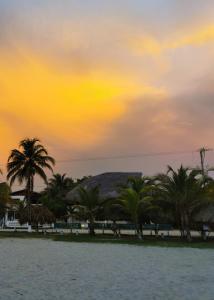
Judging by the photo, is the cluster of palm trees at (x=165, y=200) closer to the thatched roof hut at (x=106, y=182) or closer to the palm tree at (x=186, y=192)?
the palm tree at (x=186, y=192)

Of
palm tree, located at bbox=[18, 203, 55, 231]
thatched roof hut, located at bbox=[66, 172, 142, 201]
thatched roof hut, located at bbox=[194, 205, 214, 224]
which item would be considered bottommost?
thatched roof hut, located at bbox=[194, 205, 214, 224]

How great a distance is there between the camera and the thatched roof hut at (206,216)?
33344 millimetres

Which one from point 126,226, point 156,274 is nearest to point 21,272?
point 156,274

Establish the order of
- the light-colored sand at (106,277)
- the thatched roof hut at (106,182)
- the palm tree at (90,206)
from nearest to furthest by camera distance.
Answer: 1. the light-colored sand at (106,277)
2. the palm tree at (90,206)
3. the thatched roof hut at (106,182)

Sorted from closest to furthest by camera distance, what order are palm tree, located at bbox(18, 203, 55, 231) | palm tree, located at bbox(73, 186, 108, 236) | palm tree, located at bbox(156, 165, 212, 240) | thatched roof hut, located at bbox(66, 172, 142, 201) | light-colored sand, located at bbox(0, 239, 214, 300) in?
1. light-colored sand, located at bbox(0, 239, 214, 300)
2. palm tree, located at bbox(156, 165, 212, 240)
3. palm tree, located at bbox(73, 186, 108, 236)
4. palm tree, located at bbox(18, 203, 55, 231)
5. thatched roof hut, located at bbox(66, 172, 142, 201)

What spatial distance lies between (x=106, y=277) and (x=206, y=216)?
2162 centimetres

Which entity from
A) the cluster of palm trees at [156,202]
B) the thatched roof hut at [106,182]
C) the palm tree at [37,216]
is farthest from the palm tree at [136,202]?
the thatched roof hut at [106,182]

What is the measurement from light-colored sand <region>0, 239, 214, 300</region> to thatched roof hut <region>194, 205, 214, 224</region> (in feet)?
44.9

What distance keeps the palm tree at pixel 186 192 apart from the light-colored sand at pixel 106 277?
36.2 ft

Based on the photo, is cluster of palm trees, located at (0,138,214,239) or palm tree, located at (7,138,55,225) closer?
cluster of palm trees, located at (0,138,214,239)

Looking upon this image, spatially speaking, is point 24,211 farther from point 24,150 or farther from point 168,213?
point 168,213

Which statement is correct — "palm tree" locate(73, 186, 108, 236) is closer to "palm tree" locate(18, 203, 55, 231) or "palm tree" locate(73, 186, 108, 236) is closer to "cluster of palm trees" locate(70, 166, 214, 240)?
"cluster of palm trees" locate(70, 166, 214, 240)

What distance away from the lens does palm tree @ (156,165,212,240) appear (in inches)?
1212

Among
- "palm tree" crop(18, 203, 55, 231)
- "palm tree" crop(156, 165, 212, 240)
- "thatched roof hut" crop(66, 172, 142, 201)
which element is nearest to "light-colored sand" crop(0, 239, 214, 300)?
"palm tree" crop(156, 165, 212, 240)
